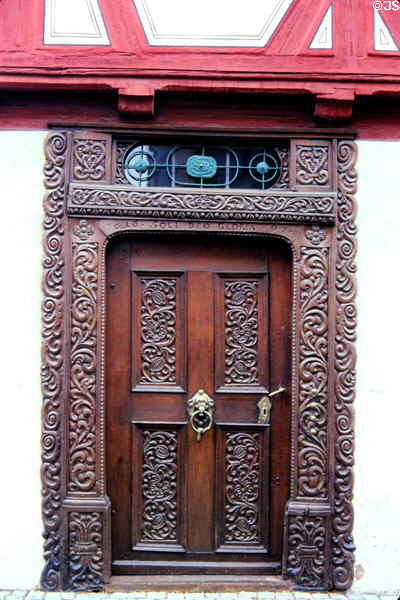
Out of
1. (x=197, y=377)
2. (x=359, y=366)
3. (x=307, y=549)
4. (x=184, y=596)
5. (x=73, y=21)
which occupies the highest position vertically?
(x=73, y=21)

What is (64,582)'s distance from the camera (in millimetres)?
3887

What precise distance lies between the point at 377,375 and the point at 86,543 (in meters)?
2.16

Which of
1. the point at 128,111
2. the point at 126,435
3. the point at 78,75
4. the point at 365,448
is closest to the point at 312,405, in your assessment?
the point at 365,448

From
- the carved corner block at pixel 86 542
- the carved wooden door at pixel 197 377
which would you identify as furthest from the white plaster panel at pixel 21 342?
the carved wooden door at pixel 197 377

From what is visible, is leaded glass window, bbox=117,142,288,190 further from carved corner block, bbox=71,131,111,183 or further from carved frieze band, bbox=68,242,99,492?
carved frieze band, bbox=68,242,99,492

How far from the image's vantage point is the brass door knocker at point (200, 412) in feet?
13.2

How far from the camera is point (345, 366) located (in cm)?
389

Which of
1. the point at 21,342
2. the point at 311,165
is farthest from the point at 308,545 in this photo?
the point at 311,165

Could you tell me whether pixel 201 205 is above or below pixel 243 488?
above

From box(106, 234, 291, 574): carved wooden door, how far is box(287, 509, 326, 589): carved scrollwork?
0.20m

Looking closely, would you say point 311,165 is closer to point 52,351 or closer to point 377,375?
point 377,375

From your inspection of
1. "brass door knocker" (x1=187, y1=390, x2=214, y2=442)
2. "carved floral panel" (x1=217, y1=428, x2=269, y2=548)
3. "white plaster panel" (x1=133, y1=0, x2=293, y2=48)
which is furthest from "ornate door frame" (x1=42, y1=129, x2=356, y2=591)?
"white plaster panel" (x1=133, y1=0, x2=293, y2=48)

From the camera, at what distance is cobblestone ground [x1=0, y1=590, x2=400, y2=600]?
12.6 ft

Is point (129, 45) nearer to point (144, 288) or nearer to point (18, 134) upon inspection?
point (18, 134)
